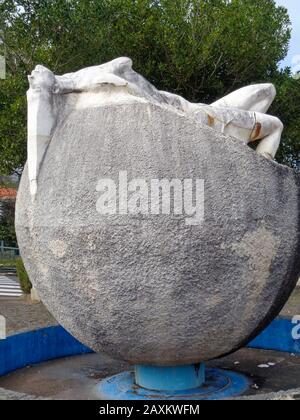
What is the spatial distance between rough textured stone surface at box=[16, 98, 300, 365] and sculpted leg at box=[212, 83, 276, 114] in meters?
1.11

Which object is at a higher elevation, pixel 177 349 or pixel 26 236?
pixel 26 236

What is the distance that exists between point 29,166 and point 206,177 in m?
1.43

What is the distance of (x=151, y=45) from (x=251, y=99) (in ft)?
28.7

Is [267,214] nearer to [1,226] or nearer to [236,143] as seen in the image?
[236,143]

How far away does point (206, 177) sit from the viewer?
4.52 m

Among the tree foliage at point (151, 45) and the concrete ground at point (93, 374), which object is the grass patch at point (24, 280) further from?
the concrete ground at point (93, 374)

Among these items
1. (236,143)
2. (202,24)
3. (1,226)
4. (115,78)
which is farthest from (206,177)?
(1,226)

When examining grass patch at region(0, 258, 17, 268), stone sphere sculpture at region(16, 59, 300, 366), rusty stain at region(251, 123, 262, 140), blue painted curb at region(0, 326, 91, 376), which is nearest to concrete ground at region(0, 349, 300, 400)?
blue painted curb at region(0, 326, 91, 376)

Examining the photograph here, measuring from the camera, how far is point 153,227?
446cm

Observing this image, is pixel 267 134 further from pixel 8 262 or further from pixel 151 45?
pixel 8 262

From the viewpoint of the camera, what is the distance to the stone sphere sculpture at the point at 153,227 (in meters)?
4.49

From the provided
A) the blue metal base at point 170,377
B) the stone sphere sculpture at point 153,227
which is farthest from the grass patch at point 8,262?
the stone sphere sculpture at point 153,227

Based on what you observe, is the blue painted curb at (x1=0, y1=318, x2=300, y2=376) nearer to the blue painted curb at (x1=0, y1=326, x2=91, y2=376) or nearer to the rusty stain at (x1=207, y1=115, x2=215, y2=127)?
the blue painted curb at (x1=0, y1=326, x2=91, y2=376)

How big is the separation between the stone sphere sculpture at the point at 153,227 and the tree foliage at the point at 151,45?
8.11m
